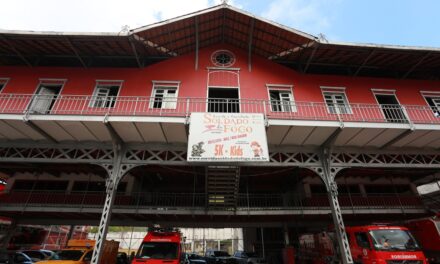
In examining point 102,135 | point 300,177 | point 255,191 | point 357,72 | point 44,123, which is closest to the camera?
point 44,123

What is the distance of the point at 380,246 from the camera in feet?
27.8

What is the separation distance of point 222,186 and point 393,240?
733cm

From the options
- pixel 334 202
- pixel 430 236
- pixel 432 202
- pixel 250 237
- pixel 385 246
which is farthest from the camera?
→ pixel 250 237

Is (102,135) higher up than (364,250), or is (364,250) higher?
(102,135)

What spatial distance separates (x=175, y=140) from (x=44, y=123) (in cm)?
580

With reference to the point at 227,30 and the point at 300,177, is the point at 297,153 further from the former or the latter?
the point at 227,30

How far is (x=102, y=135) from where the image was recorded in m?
10.8

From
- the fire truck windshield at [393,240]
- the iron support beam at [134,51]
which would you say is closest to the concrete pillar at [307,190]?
→ the fire truck windshield at [393,240]

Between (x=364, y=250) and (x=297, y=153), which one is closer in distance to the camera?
(x=364, y=250)

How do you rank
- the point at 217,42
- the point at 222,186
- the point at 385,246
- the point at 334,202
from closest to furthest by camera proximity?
the point at 385,246, the point at 334,202, the point at 222,186, the point at 217,42

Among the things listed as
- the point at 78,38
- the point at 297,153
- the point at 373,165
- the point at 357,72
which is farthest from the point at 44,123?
the point at 357,72

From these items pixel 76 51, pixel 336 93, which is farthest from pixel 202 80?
pixel 336 93

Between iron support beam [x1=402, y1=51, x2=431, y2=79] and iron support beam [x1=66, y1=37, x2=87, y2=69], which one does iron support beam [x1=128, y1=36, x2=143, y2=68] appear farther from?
iron support beam [x1=402, y1=51, x2=431, y2=79]

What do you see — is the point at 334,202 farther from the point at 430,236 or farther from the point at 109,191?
the point at 109,191
